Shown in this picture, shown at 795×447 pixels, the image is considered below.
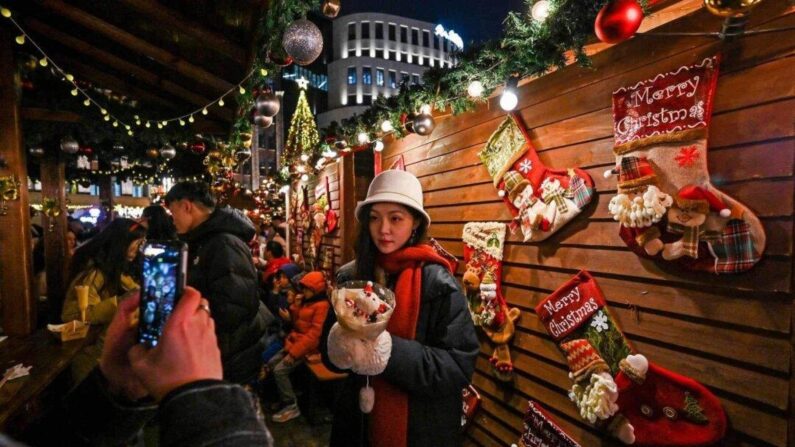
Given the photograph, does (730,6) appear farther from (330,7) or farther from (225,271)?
(225,271)

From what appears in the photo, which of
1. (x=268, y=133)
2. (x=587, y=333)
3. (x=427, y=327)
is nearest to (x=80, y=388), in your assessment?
(x=427, y=327)

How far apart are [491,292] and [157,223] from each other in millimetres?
3739

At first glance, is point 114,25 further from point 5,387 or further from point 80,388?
point 80,388

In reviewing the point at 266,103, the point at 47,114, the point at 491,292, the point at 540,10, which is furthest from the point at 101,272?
the point at 540,10

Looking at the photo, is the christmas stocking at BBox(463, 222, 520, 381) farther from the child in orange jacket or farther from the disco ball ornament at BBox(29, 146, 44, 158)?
the disco ball ornament at BBox(29, 146, 44, 158)

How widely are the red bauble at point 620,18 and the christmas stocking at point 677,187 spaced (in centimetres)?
64

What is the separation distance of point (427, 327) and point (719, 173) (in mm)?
1885

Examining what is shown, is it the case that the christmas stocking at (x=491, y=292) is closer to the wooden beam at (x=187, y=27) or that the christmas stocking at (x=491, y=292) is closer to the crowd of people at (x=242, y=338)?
the crowd of people at (x=242, y=338)

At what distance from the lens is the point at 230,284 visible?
2.98 meters

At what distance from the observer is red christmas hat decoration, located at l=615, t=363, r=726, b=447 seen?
7.05ft

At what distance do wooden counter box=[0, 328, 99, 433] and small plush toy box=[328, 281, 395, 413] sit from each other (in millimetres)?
2070

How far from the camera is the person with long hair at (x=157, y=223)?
13.5 feet

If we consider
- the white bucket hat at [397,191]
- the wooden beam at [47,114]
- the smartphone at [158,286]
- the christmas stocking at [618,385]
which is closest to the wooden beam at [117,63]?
the wooden beam at [47,114]

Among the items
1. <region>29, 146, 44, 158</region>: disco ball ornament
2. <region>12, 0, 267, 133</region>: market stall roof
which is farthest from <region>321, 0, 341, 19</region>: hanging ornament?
<region>29, 146, 44, 158</region>: disco ball ornament
